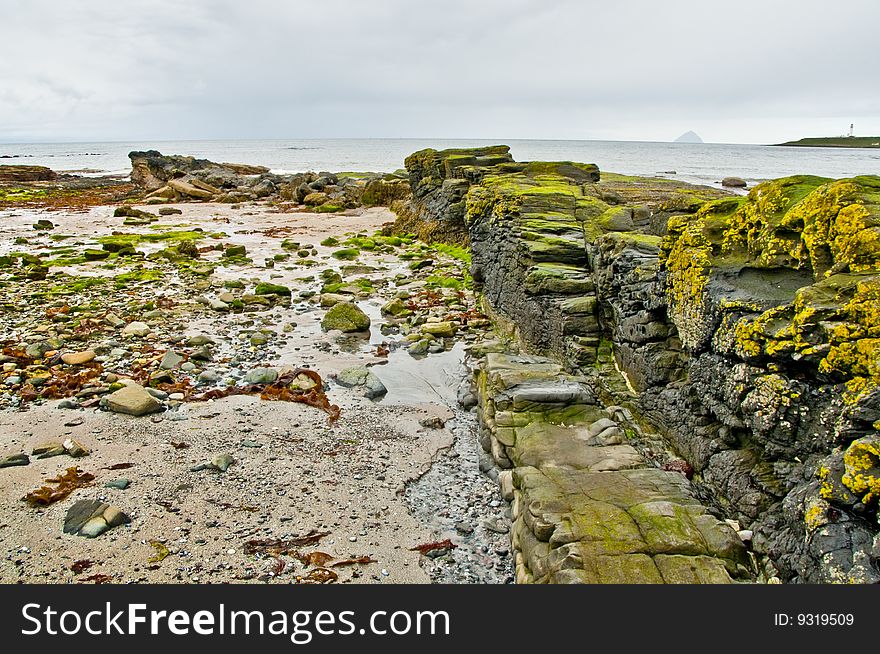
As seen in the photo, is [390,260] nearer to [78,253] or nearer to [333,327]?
[333,327]

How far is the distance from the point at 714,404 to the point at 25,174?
9548 cm

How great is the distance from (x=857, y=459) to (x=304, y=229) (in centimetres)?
3393

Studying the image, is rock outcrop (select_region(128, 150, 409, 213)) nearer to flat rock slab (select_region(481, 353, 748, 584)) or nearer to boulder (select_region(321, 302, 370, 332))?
boulder (select_region(321, 302, 370, 332))

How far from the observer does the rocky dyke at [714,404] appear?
5.19 m

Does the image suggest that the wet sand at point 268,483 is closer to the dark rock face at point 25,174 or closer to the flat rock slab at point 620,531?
the flat rock slab at point 620,531


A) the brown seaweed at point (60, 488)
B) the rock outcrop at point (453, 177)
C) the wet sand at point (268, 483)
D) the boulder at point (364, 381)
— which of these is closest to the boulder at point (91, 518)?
the wet sand at point (268, 483)

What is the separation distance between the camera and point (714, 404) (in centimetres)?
751

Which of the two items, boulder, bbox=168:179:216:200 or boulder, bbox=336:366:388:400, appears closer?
boulder, bbox=336:366:388:400

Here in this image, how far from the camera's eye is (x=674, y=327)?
899 centimetres

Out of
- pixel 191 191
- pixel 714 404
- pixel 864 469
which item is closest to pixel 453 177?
pixel 714 404

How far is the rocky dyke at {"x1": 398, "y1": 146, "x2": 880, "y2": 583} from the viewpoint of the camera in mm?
5188

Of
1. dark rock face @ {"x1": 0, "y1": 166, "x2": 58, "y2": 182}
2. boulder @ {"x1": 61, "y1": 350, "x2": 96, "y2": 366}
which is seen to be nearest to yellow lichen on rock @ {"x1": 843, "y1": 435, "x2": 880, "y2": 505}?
boulder @ {"x1": 61, "y1": 350, "x2": 96, "y2": 366}

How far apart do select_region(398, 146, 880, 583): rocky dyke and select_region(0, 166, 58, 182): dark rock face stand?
88843 mm

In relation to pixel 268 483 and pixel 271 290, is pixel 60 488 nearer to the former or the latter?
pixel 268 483
